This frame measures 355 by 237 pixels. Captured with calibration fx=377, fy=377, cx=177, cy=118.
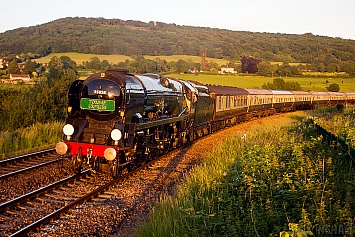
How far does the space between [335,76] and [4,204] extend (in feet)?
344

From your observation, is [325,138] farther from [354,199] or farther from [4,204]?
[4,204]

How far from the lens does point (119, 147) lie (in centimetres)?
1109

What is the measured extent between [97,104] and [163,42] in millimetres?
93181

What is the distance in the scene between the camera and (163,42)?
103m

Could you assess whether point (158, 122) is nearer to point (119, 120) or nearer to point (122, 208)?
point (119, 120)

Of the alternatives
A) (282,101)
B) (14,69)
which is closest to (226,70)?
(282,101)

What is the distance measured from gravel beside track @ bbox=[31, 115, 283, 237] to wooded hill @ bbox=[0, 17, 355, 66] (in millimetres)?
41366

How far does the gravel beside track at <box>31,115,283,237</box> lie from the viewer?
766cm

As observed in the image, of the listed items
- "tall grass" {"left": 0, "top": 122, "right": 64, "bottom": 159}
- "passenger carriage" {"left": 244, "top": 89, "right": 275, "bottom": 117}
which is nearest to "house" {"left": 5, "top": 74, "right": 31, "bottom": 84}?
"passenger carriage" {"left": 244, "top": 89, "right": 275, "bottom": 117}

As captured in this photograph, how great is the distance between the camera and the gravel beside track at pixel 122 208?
7656 millimetres

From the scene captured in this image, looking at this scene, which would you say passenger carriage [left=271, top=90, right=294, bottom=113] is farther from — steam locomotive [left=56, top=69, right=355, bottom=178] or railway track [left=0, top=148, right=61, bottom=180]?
railway track [left=0, top=148, right=61, bottom=180]

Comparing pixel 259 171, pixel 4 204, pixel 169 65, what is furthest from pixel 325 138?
pixel 169 65

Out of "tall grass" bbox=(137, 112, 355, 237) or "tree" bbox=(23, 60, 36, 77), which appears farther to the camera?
"tree" bbox=(23, 60, 36, 77)

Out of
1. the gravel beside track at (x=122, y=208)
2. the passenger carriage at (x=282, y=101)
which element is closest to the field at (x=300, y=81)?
the passenger carriage at (x=282, y=101)
